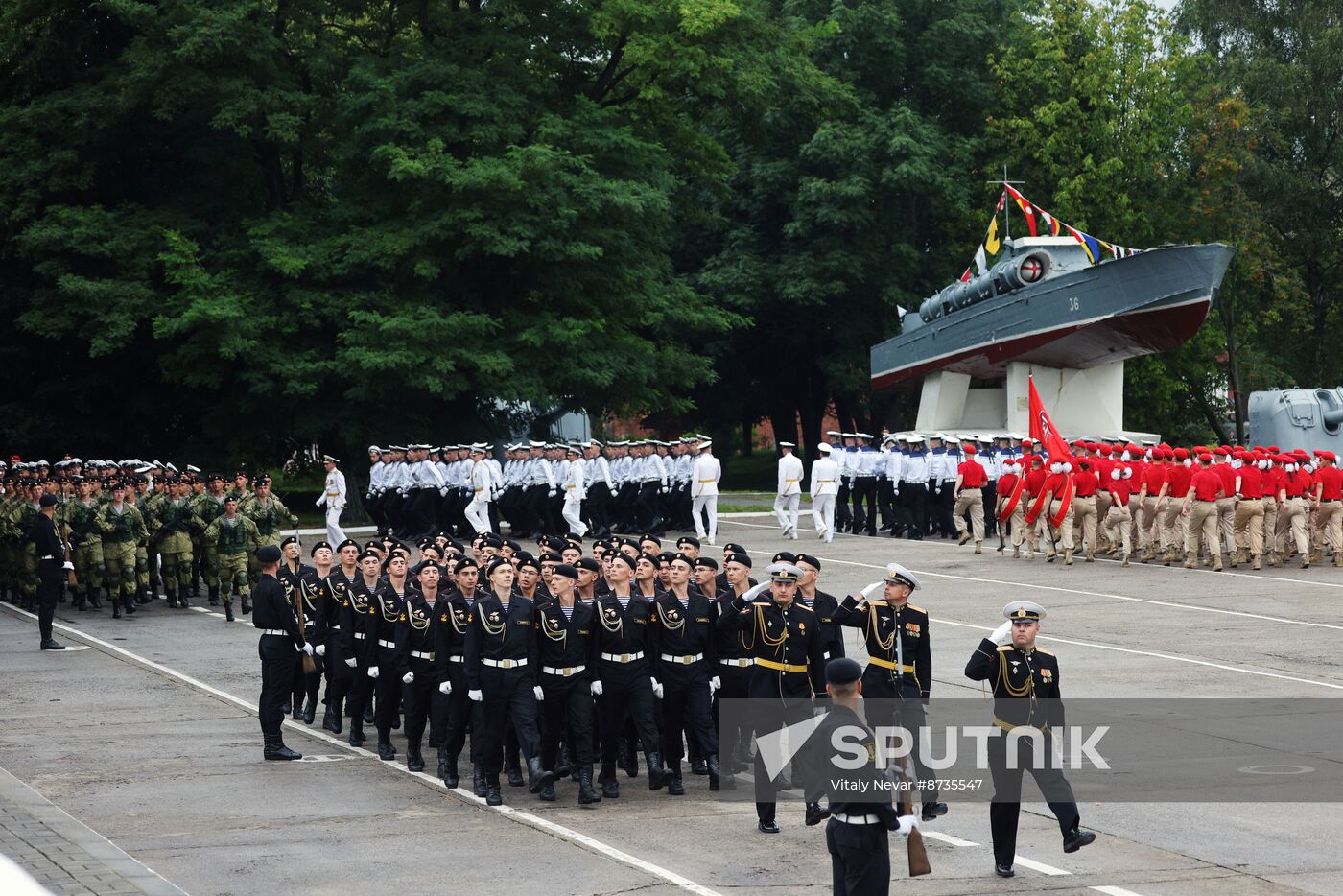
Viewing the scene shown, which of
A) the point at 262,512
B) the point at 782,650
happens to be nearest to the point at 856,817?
the point at 782,650

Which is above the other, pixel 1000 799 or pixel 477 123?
pixel 477 123

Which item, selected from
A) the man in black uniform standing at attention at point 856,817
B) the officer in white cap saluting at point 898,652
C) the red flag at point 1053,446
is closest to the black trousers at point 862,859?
the man in black uniform standing at attention at point 856,817

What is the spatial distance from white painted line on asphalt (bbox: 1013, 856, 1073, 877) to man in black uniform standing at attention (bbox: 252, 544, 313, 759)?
643 cm

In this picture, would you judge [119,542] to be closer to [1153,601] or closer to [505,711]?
[505,711]

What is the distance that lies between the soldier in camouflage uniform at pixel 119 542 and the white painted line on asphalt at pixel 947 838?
15929 millimetres

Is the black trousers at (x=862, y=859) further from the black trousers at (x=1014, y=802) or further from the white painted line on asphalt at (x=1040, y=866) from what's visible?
the white painted line on asphalt at (x=1040, y=866)

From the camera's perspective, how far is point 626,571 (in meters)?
12.8

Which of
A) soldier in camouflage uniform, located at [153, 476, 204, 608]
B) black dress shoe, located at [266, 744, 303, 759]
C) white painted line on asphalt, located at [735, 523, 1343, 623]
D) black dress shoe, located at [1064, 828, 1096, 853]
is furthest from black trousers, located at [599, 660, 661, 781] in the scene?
soldier in camouflage uniform, located at [153, 476, 204, 608]

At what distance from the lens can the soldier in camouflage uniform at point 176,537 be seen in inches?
968

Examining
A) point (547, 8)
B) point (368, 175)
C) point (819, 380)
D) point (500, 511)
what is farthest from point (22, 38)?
point (819, 380)

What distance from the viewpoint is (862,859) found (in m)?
8.20

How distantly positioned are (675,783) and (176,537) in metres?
14.1

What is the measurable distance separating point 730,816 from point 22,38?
3233 cm

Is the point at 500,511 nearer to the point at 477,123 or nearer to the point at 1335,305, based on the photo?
the point at 477,123
